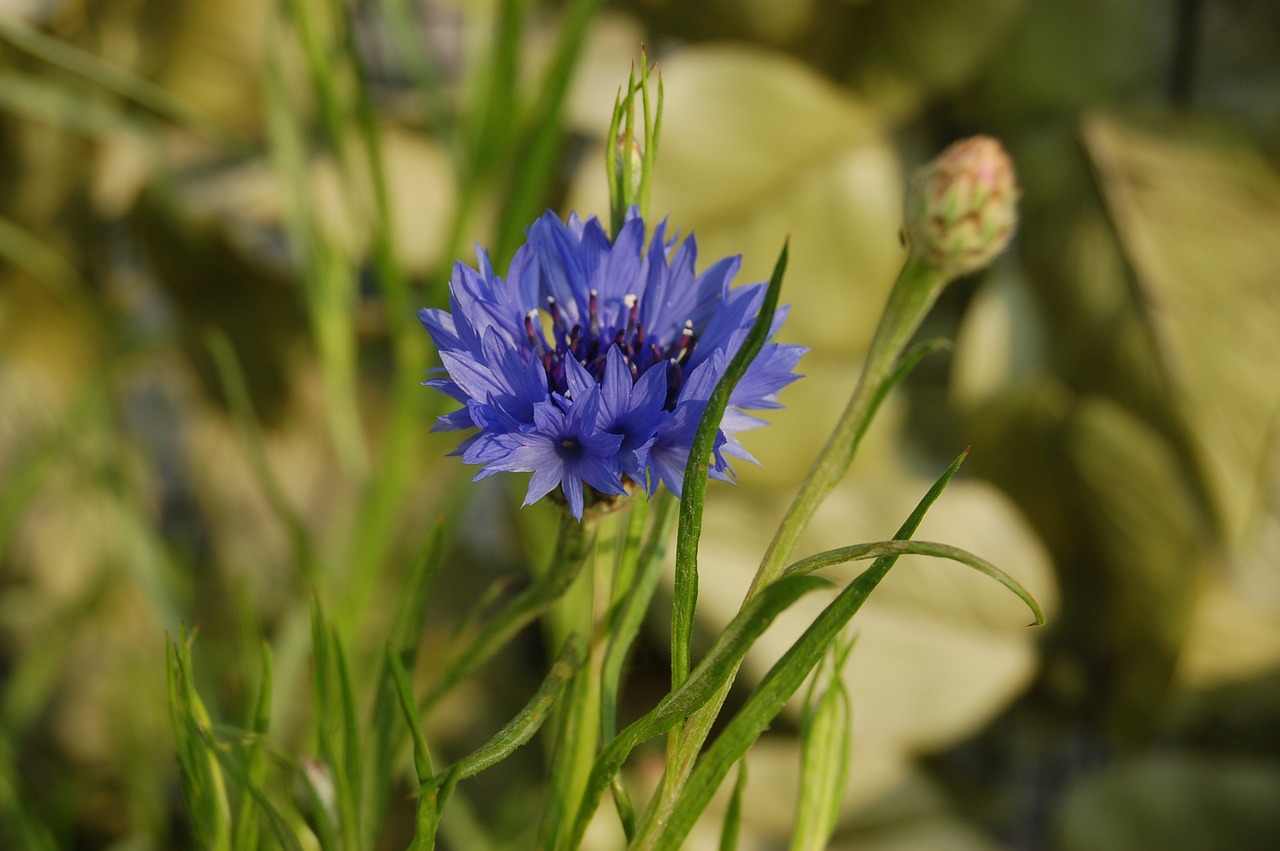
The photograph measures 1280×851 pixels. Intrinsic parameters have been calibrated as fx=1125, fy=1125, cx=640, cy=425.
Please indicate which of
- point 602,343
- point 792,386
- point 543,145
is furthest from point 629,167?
point 792,386

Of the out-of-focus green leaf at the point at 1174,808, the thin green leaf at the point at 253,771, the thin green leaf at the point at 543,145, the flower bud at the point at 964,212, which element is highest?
the thin green leaf at the point at 543,145

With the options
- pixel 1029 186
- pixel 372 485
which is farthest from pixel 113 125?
pixel 1029 186

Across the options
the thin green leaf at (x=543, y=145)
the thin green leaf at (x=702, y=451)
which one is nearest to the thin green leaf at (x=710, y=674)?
the thin green leaf at (x=702, y=451)

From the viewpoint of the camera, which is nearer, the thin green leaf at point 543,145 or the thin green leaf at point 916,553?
the thin green leaf at point 916,553

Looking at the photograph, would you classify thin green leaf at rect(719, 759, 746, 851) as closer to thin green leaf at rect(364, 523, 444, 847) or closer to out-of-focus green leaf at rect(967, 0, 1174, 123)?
thin green leaf at rect(364, 523, 444, 847)

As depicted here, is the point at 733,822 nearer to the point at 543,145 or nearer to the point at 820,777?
the point at 820,777

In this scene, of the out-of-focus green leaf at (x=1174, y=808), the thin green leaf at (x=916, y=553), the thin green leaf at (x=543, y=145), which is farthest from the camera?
the out-of-focus green leaf at (x=1174, y=808)

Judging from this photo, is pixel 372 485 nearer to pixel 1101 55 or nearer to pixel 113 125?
pixel 113 125

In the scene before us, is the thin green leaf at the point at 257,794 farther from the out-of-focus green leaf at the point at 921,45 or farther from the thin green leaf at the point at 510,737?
the out-of-focus green leaf at the point at 921,45
